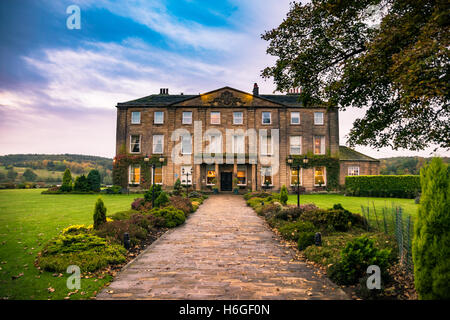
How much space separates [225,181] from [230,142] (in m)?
4.80

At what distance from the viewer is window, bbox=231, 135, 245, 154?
28062 millimetres

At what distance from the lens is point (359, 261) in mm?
4629

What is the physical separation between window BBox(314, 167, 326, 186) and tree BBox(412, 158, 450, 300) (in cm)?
2597

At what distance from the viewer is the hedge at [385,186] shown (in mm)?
23422

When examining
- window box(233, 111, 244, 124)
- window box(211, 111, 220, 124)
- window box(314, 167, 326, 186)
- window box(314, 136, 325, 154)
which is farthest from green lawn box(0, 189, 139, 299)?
window box(314, 136, 325, 154)

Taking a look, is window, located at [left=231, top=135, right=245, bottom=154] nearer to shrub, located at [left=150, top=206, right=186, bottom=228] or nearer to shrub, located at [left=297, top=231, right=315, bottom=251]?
shrub, located at [left=150, top=206, right=186, bottom=228]

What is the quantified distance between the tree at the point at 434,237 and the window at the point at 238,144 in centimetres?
2427

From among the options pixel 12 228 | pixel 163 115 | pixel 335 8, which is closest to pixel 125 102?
pixel 163 115

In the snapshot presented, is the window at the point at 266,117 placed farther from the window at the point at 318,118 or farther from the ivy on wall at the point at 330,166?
the window at the point at 318,118

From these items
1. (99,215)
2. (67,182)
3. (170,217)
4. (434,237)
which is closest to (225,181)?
(170,217)

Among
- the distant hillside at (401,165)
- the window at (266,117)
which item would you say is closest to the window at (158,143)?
the window at (266,117)

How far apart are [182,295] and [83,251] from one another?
11.0 ft

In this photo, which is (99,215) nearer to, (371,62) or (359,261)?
(359,261)

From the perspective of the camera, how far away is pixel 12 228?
9.34 metres
